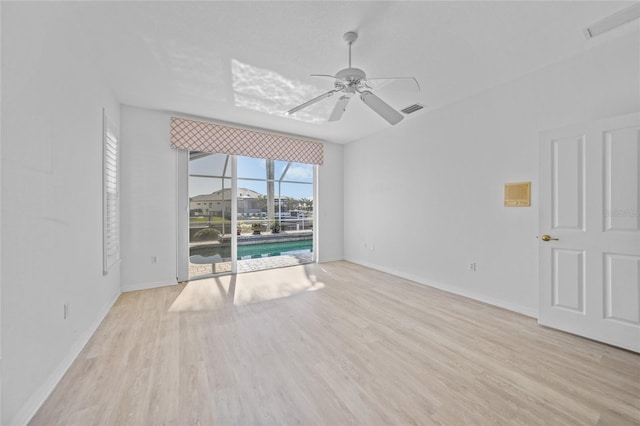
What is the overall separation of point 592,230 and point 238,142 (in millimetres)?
4826

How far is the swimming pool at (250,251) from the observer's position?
464 centimetres

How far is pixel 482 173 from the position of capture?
3.46 m

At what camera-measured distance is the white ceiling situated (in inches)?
78.3

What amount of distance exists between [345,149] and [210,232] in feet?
11.5

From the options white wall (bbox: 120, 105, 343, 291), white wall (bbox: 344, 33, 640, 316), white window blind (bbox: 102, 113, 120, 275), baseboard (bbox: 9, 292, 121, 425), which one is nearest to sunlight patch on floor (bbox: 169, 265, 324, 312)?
white wall (bbox: 120, 105, 343, 291)

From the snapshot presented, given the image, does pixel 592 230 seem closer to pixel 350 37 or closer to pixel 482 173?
pixel 482 173

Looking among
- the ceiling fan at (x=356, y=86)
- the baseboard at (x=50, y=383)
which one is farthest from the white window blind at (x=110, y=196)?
the ceiling fan at (x=356, y=86)

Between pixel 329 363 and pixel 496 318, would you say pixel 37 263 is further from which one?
pixel 496 318

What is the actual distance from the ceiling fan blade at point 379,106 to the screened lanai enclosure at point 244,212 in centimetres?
299

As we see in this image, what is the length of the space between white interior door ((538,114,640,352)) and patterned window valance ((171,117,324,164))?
12.6ft

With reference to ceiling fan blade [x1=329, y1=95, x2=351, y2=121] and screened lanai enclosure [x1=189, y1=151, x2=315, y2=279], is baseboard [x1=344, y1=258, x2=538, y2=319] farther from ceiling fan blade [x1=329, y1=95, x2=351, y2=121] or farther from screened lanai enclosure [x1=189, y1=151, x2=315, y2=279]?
ceiling fan blade [x1=329, y1=95, x2=351, y2=121]

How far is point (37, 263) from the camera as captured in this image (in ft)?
5.38

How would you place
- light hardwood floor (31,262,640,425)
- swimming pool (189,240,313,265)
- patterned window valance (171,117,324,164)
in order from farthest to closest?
swimming pool (189,240,313,265) → patterned window valance (171,117,324,164) → light hardwood floor (31,262,640,425)

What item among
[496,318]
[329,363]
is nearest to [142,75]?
[329,363]
